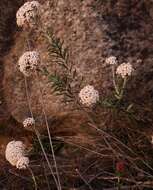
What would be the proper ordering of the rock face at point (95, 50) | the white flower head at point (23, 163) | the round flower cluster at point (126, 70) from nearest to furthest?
the white flower head at point (23, 163) < the round flower cluster at point (126, 70) < the rock face at point (95, 50)

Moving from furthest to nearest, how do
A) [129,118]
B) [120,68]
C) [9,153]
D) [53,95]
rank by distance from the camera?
1. [53,95]
2. [129,118]
3. [120,68]
4. [9,153]

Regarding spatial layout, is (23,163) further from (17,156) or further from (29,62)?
(29,62)

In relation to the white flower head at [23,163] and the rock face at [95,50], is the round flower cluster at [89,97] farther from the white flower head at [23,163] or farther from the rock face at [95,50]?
the rock face at [95,50]

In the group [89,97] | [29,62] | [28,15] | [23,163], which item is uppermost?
[28,15]

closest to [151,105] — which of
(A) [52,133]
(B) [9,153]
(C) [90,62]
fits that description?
(C) [90,62]

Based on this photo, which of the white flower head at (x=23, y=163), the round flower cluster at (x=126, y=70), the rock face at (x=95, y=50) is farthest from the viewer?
the rock face at (x=95, y=50)

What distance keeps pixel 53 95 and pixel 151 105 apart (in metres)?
0.74

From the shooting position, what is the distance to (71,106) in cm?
395

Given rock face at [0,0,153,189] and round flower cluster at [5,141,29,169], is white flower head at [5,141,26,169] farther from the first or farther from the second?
rock face at [0,0,153,189]

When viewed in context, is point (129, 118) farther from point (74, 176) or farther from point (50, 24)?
point (50, 24)

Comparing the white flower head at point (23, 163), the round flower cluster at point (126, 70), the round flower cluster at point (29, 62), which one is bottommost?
the white flower head at point (23, 163)

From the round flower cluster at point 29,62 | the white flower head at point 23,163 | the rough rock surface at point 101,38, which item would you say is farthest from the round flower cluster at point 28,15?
the rough rock surface at point 101,38

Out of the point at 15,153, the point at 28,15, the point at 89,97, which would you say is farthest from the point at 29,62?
the point at 15,153


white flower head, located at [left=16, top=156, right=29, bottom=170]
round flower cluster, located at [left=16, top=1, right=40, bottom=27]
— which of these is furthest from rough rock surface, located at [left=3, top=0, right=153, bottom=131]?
white flower head, located at [left=16, top=156, right=29, bottom=170]
